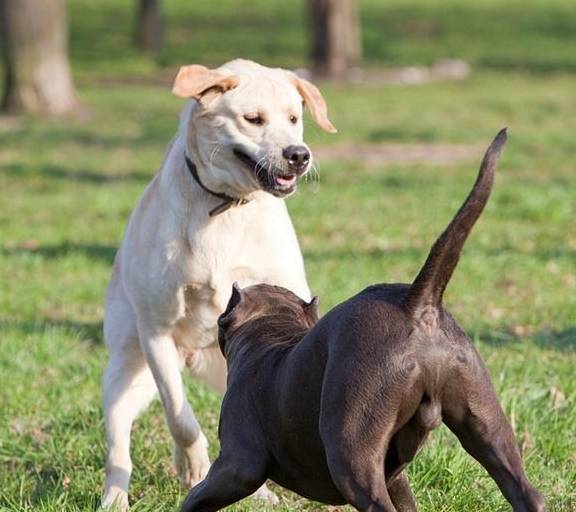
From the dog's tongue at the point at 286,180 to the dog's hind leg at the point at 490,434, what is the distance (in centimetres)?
162

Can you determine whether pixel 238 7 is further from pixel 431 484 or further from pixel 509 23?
pixel 431 484

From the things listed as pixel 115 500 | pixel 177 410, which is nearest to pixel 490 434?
pixel 115 500

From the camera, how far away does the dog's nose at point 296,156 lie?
5.00m

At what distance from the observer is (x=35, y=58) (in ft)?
63.1

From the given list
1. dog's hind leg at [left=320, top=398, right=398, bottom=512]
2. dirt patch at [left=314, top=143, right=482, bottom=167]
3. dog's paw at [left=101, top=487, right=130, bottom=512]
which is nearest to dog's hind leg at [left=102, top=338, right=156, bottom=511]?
dog's paw at [left=101, top=487, right=130, bottom=512]

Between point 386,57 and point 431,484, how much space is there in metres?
25.8

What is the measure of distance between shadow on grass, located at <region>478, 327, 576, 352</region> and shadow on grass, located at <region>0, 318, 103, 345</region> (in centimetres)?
216

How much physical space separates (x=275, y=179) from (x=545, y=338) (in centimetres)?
267

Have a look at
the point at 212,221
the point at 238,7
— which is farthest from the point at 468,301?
the point at 238,7

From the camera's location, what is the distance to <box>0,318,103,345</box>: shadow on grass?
7.60m

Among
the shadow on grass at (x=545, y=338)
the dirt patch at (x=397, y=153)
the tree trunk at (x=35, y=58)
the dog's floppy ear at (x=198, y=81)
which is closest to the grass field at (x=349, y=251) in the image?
the shadow on grass at (x=545, y=338)

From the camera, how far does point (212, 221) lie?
505 cm

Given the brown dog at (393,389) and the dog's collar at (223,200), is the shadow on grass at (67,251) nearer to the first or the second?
the dog's collar at (223,200)

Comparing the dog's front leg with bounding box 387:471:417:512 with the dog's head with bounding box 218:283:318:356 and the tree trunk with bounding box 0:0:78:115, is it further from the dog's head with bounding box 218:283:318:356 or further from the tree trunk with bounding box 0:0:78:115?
the tree trunk with bounding box 0:0:78:115
